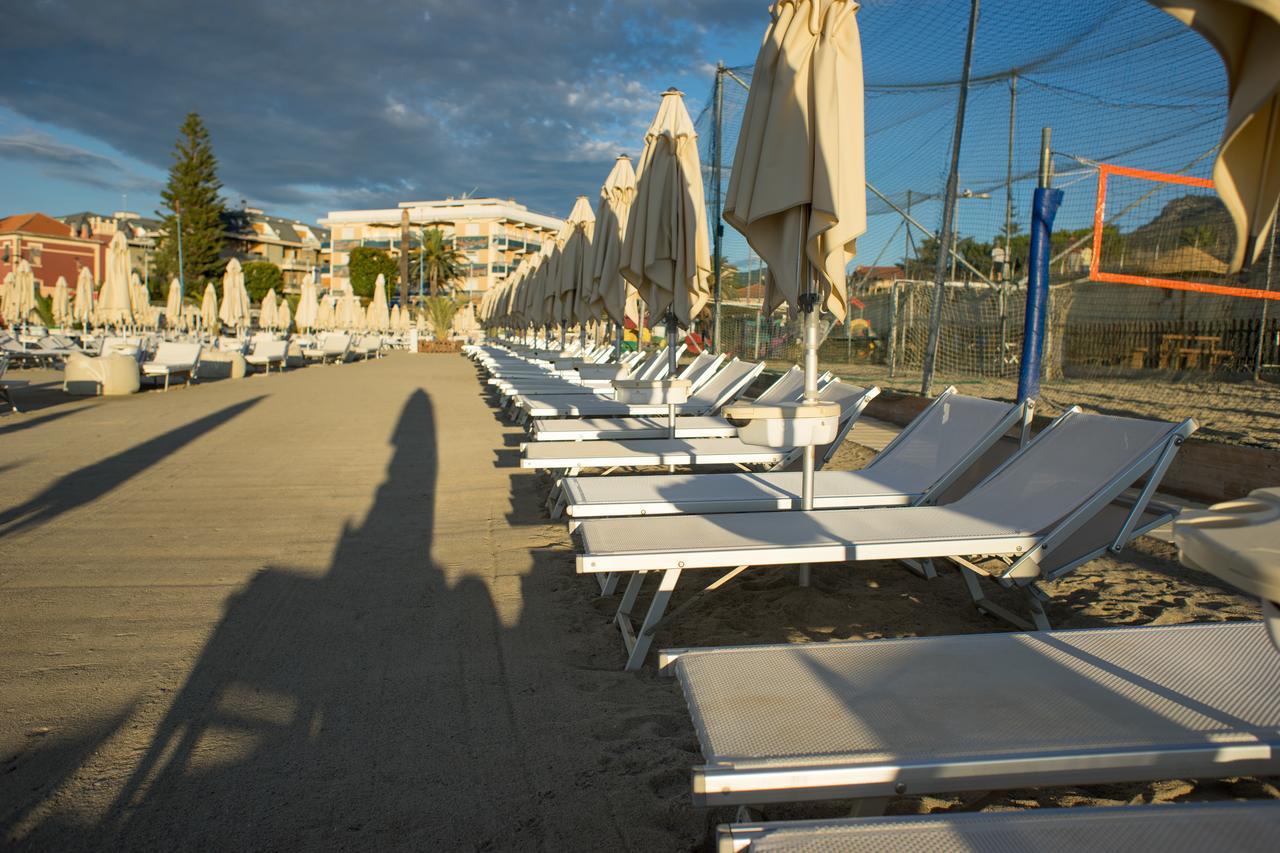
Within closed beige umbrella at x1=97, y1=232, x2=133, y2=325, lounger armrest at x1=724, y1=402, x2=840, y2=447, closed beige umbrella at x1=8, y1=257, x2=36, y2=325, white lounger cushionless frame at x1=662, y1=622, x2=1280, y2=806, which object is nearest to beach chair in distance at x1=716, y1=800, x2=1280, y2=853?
white lounger cushionless frame at x1=662, y1=622, x2=1280, y2=806

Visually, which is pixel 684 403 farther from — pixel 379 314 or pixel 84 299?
pixel 379 314

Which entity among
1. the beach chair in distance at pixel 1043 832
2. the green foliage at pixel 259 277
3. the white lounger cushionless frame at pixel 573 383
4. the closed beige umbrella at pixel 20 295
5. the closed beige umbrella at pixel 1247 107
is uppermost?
the green foliage at pixel 259 277

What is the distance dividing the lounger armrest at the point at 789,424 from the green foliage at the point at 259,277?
72.3 metres

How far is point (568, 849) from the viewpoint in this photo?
1.95 metres

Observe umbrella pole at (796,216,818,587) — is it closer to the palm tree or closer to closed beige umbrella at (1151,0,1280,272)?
closed beige umbrella at (1151,0,1280,272)

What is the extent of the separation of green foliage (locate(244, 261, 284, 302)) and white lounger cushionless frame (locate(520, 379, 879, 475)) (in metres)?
70.6

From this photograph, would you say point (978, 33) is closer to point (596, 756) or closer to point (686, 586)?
point (686, 586)

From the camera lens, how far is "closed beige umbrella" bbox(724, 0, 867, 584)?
3.45 meters

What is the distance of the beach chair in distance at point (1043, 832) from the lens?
133cm

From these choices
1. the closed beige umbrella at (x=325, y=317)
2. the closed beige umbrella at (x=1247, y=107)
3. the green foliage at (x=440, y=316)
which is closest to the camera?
the closed beige umbrella at (x=1247, y=107)

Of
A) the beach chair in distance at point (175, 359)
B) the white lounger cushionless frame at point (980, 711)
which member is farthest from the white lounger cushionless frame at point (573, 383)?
the beach chair in distance at point (175, 359)

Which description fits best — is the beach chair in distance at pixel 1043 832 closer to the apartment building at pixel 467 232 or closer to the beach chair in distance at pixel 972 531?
the beach chair in distance at pixel 972 531

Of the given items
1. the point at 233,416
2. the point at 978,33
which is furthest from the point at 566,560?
the point at 233,416

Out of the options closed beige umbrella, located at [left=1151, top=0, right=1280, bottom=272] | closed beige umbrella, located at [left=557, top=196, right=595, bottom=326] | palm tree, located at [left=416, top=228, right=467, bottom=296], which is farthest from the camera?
palm tree, located at [left=416, top=228, right=467, bottom=296]
